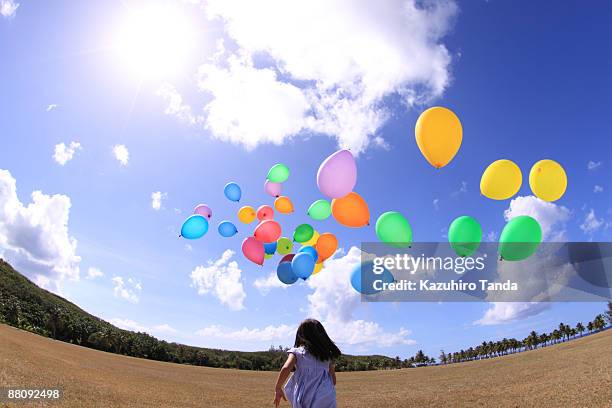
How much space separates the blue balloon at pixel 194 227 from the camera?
10.2 meters

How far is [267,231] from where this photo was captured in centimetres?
995

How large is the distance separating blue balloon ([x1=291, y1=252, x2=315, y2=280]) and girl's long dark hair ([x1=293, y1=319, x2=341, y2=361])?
588cm

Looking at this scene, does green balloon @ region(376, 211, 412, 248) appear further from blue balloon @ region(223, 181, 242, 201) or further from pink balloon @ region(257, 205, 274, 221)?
blue balloon @ region(223, 181, 242, 201)

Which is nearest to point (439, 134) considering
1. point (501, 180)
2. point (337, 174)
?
point (501, 180)

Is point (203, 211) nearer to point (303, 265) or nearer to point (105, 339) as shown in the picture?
point (303, 265)

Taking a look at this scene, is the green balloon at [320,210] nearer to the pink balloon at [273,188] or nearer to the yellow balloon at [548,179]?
the pink balloon at [273,188]

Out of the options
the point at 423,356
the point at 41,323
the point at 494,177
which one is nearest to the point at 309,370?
the point at 494,177

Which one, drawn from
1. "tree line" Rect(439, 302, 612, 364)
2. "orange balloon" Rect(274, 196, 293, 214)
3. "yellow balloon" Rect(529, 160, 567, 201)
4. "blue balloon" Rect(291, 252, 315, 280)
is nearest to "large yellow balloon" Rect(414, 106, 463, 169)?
"yellow balloon" Rect(529, 160, 567, 201)

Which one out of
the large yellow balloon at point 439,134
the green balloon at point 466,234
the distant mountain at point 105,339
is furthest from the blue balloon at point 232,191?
the distant mountain at point 105,339

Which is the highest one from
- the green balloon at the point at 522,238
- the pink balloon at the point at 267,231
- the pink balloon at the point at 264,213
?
the pink balloon at the point at 264,213

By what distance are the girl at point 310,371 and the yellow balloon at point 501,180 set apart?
5.88 m

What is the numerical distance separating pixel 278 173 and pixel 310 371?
7.64m

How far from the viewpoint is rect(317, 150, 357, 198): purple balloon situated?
7965 millimetres

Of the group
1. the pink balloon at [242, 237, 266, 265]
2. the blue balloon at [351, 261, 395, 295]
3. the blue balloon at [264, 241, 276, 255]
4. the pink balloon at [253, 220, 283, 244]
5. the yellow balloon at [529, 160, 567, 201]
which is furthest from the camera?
the blue balloon at [264, 241, 276, 255]
